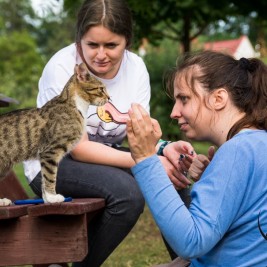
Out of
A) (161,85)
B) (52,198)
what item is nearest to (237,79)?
(52,198)

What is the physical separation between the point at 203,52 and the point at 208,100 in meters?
0.29

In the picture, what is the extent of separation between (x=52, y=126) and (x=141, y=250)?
293 cm

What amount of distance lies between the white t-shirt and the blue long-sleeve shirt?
164 centimetres

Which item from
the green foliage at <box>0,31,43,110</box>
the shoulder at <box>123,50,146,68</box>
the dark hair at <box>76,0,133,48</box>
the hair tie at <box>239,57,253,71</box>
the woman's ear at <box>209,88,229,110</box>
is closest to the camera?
the woman's ear at <box>209,88,229,110</box>

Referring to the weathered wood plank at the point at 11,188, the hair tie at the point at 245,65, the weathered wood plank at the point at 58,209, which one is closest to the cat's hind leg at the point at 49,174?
the weathered wood plank at the point at 58,209

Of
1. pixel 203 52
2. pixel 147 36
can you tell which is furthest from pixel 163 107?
pixel 203 52

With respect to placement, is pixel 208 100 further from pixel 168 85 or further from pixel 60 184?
pixel 60 184

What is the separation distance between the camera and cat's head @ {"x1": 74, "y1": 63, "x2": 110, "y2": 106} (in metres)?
3.76

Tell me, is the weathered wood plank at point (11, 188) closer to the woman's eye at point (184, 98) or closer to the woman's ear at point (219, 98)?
the woman's eye at point (184, 98)

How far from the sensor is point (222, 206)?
2309 mm

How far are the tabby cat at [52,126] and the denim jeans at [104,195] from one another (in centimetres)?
21

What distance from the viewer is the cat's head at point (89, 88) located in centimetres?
376

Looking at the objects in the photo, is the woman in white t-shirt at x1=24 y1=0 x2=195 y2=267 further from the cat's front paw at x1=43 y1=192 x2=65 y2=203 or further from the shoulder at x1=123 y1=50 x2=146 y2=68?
the cat's front paw at x1=43 y1=192 x2=65 y2=203

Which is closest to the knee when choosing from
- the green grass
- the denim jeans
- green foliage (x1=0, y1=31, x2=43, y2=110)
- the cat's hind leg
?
the denim jeans
